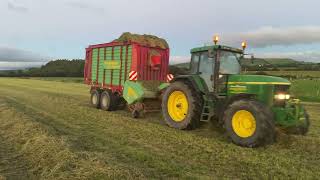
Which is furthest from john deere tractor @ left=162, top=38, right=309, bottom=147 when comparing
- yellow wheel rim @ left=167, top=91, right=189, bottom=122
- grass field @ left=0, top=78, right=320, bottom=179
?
grass field @ left=0, top=78, right=320, bottom=179

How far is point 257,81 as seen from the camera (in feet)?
27.8

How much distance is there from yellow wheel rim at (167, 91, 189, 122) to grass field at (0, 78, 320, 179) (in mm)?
447

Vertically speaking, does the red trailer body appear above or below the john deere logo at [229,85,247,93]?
above

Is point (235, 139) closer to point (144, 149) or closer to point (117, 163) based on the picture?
point (144, 149)

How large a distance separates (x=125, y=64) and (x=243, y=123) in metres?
Answer: 6.16

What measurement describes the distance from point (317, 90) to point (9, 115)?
21345 mm

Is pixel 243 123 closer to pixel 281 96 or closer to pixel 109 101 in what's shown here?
pixel 281 96

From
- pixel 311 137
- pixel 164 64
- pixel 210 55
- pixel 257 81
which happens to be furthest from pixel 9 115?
pixel 311 137

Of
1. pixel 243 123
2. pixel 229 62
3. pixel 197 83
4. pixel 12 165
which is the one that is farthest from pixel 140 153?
pixel 229 62

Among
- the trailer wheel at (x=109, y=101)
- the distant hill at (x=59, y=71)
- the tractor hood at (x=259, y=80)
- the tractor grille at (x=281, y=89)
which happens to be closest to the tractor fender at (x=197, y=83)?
the tractor hood at (x=259, y=80)

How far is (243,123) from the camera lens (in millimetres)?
8227

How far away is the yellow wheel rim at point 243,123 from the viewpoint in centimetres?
805

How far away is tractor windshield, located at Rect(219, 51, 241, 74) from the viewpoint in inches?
370

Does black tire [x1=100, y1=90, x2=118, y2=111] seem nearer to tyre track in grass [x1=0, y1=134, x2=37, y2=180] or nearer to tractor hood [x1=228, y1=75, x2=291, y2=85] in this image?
tractor hood [x1=228, y1=75, x2=291, y2=85]
